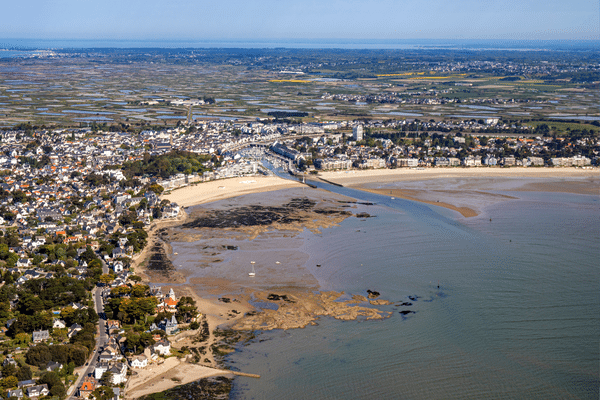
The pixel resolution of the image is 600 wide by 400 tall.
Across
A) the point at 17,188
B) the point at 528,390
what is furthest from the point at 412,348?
the point at 17,188

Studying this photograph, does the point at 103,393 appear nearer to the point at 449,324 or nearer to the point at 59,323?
the point at 59,323

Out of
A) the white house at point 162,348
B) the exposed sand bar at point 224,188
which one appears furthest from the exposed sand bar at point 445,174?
the white house at point 162,348

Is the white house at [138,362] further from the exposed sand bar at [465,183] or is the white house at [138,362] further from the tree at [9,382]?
the exposed sand bar at [465,183]

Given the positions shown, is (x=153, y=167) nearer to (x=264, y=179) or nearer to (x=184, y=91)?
(x=264, y=179)

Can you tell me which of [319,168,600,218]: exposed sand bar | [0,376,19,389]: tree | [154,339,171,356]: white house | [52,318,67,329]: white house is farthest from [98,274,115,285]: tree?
[319,168,600,218]: exposed sand bar

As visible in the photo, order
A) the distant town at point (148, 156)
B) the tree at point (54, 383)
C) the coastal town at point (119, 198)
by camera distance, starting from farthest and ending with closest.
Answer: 1. the distant town at point (148, 156)
2. the coastal town at point (119, 198)
3. the tree at point (54, 383)

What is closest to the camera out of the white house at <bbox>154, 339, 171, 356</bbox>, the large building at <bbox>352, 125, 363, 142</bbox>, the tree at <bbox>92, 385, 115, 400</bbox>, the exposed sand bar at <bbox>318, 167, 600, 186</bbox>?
the tree at <bbox>92, 385, 115, 400</bbox>

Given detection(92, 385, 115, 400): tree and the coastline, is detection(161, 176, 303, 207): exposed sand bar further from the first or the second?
detection(92, 385, 115, 400): tree
